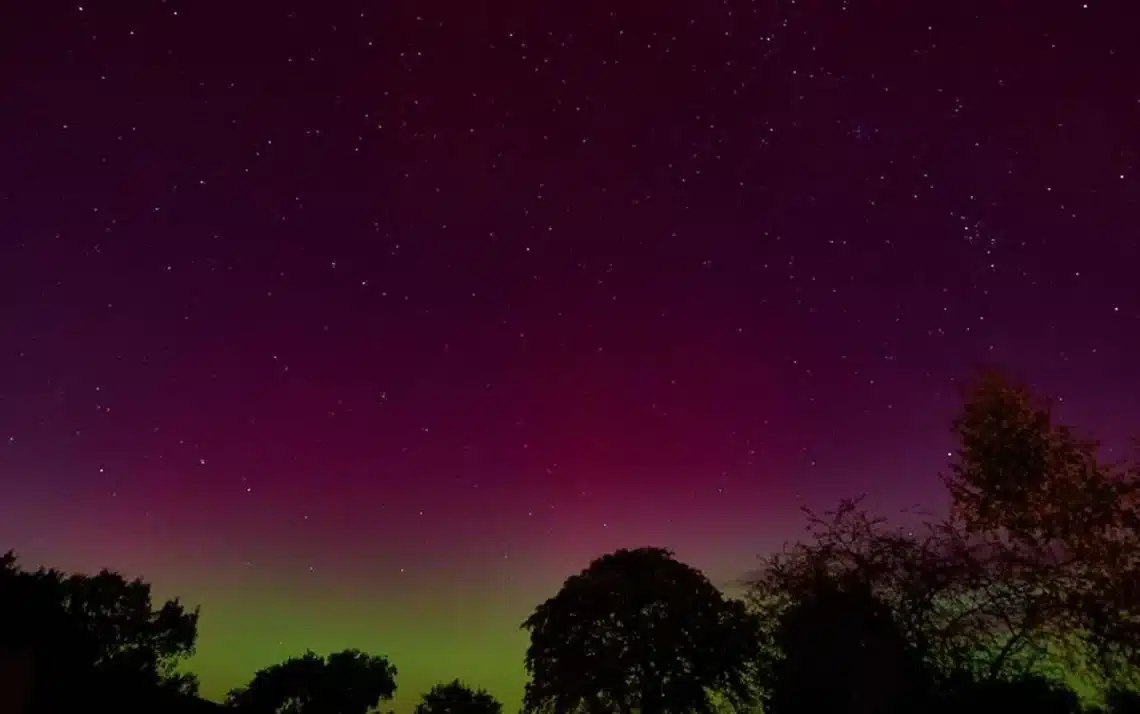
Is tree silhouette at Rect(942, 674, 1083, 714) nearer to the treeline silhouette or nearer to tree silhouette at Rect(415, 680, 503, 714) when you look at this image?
the treeline silhouette

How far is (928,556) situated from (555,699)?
52.2 ft

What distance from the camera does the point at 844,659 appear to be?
23516 mm

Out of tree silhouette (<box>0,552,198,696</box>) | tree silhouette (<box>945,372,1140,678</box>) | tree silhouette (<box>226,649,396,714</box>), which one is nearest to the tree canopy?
tree silhouette (<box>945,372,1140,678</box>)

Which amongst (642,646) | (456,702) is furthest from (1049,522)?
(456,702)

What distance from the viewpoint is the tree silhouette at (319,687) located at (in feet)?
166

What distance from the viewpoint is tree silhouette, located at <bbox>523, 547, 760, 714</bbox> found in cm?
3164

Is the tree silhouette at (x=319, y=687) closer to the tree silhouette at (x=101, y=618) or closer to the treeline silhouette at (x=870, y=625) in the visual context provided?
the tree silhouette at (x=101, y=618)

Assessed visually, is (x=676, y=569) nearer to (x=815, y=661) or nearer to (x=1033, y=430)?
(x=815, y=661)

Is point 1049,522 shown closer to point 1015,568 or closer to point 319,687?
point 1015,568

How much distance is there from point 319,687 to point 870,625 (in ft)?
132

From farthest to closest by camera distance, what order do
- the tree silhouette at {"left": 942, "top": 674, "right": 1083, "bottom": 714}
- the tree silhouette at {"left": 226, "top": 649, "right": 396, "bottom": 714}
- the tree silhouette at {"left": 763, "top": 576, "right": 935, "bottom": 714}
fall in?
1. the tree silhouette at {"left": 226, "top": 649, "right": 396, "bottom": 714}
2. the tree silhouette at {"left": 763, "top": 576, "right": 935, "bottom": 714}
3. the tree silhouette at {"left": 942, "top": 674, "right": 1083, "bottom": 714}

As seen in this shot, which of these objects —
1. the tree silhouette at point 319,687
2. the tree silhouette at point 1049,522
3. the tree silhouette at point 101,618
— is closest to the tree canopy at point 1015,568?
the tree silhouette at point 1049,522

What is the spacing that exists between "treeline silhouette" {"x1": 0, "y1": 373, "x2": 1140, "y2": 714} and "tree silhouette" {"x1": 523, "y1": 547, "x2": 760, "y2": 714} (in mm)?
69

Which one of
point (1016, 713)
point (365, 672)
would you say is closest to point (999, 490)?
point (1016, 713)
